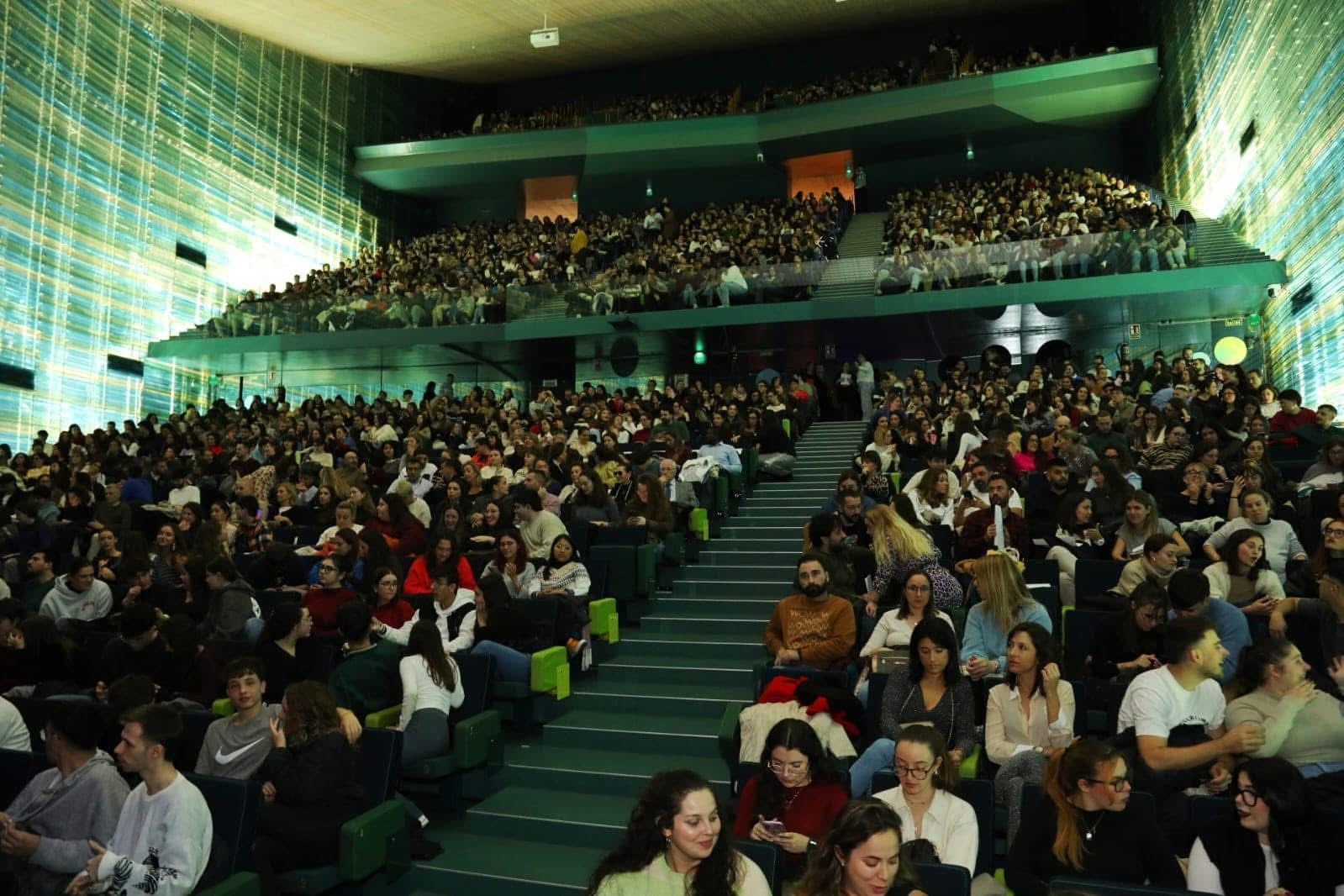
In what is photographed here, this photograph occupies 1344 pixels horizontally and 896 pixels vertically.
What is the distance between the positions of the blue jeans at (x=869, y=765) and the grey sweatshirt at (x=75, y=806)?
272 centimetres

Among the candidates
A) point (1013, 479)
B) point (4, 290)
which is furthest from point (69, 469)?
point (1013, 479)

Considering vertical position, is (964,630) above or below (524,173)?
below

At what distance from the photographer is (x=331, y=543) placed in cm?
797

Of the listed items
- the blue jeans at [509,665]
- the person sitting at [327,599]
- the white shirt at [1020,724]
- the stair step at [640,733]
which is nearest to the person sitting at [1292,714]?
the white shirt at [1020,724]

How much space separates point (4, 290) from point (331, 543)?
1045cm

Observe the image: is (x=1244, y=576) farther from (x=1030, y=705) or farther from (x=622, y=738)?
(x=622, y=738)

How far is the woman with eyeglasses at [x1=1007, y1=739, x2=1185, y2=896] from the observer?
3.27 metres

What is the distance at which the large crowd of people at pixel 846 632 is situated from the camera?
3355 millimetres

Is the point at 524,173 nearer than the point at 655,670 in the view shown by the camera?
No

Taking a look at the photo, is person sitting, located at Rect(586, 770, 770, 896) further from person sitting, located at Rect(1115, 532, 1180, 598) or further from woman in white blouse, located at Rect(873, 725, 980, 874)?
person sitting, located at Rect(1115, 532, 1180, 598)

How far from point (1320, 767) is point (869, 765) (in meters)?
1.58

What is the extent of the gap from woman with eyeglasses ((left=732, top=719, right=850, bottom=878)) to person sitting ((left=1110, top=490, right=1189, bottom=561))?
131 inches

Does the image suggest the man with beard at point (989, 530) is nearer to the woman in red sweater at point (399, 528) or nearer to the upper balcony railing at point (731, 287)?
the woman in red sweater at point (399, 528)

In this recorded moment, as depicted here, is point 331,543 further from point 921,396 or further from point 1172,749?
point 921,396
